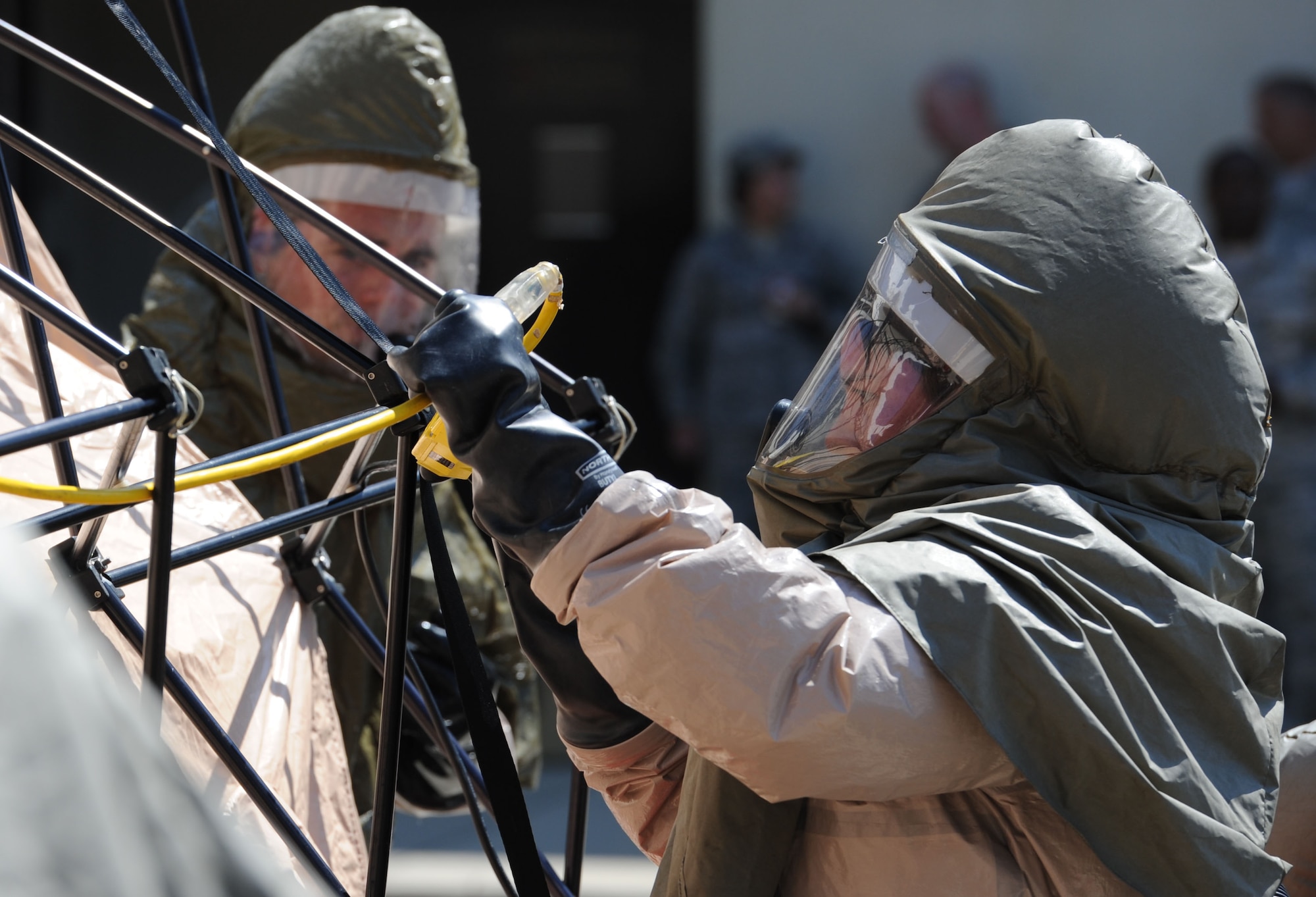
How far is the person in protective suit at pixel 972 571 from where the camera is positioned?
99 centimetres

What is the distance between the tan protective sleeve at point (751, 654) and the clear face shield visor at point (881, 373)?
251mm

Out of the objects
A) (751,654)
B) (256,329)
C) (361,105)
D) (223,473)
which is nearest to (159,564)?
(223,473)

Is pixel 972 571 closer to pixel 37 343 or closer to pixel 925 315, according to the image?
pixel 925 315

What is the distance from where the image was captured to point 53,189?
479 cm

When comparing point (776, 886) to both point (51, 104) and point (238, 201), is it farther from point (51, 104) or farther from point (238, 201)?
point (51, 104)

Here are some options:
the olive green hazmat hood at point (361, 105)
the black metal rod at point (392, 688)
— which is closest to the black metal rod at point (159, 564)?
the black metal rod at point (392, 688)

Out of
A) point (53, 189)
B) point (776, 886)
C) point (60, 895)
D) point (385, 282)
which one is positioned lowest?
point (53, 189)

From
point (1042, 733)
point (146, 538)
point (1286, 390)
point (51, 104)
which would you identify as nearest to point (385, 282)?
point (146, 538)

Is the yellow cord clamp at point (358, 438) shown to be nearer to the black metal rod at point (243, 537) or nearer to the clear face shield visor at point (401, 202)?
the black metal rod at point (243, 537)

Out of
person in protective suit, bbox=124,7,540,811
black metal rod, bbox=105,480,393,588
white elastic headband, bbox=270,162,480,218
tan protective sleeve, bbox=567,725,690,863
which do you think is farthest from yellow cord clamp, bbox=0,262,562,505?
white elastic headband, bbox=270,162,480,218

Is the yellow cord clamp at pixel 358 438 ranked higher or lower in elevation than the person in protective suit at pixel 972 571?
higher

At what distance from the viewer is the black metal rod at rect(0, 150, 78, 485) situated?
3.86 ft

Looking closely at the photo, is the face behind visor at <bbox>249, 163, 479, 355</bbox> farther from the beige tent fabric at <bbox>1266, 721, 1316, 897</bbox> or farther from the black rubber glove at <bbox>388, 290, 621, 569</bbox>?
the beige tent fabric at <bbox>1266, 721, 1316, 897</bbox>

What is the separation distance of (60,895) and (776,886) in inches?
33.2
